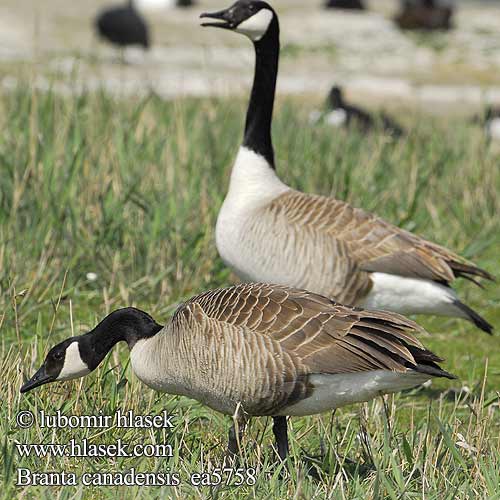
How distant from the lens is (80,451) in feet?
12.9

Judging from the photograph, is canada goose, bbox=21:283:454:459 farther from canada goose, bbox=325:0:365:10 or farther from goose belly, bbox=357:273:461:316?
canada goose, bbox=325:0:365:10

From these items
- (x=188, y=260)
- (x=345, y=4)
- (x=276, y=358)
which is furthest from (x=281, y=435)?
(x=345, y=4)

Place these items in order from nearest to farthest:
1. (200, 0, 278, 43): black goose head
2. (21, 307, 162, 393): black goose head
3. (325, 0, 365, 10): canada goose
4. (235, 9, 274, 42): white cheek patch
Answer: (21, 307, 162, 393): black goose head, (200, 0, 278, 43): black goose head, (235, 9, 274, 42): white cheek patch, (325, 0, 365, 10): canada goose

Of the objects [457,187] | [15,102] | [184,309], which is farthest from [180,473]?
[457,187]

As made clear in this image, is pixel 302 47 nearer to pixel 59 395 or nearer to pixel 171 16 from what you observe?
pixel 171 16

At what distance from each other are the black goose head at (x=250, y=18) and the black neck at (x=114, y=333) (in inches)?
102

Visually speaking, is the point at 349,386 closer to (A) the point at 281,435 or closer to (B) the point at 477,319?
(A) the point at 281,435

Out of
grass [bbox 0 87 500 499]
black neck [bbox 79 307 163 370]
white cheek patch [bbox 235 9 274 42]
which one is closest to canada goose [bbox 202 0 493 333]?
white cheek patch [bbox 235 9 274 42]

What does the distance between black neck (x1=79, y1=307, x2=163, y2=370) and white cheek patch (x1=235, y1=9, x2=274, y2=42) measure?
9.14 ft

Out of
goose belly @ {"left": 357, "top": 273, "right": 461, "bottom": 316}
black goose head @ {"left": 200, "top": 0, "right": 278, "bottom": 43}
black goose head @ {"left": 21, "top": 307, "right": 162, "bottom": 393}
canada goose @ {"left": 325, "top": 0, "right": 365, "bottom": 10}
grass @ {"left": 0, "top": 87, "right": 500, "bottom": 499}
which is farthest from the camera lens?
canada goose @ {"left": 325, "top": 0, "right": 365, "bottom": 10}

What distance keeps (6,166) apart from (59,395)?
3065 mm

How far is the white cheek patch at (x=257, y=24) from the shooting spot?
6.55m

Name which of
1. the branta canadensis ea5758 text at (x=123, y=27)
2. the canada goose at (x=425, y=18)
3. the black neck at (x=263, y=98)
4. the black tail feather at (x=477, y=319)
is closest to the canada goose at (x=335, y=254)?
the black tail feather at (x=477, y=319)

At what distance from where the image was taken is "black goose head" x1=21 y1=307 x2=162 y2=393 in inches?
167
